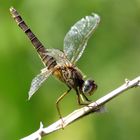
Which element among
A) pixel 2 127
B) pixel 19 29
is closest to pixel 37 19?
pixel 19 29

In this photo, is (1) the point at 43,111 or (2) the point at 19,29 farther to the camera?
(2) the point at 19,29

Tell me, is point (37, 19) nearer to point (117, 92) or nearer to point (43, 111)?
point (43, 111)

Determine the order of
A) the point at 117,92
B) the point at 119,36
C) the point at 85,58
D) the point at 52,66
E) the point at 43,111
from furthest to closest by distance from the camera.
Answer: the point at 119,36 < the point at 85,58 < the point at 43,111 < the point at 52,66 < the point at 117,92

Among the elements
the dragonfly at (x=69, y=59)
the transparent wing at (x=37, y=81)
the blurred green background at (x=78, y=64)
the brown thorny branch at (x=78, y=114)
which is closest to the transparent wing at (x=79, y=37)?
the dragonfly at (x=69, y=59)

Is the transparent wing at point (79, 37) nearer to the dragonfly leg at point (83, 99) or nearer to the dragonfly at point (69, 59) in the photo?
the dragonfly at point (69, 59)

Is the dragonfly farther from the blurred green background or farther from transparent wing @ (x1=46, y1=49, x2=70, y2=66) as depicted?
the blurred green background

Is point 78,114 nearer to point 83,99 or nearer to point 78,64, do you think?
point 83,99

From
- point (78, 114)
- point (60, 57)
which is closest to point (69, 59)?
point (60, 57)

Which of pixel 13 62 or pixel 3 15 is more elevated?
pixel 3 15
